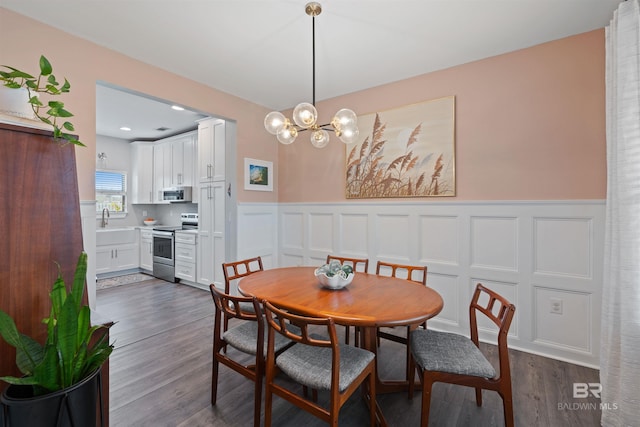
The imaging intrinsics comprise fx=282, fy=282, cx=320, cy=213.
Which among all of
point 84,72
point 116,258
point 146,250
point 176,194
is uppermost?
point 84,72

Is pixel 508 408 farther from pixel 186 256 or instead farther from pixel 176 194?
pixel 176 194

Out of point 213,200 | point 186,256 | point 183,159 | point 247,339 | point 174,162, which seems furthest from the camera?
point 174,162

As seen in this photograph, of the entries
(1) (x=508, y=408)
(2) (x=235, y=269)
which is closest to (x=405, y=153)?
(2) (x=235, y=269)

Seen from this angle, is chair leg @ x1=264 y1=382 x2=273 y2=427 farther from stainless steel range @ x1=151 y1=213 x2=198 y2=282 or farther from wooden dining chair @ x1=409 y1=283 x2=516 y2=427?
stainless steel range @ x1=151 y1=213 x2=198 y2=282

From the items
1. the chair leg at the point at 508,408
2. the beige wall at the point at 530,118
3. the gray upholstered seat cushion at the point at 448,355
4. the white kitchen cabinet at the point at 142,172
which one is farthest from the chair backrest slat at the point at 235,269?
the white kitchen cabinet at the point at 142,172

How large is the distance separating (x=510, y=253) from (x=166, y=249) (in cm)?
490

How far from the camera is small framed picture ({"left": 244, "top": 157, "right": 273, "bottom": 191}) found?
3.78m

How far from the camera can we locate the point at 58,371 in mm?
1096

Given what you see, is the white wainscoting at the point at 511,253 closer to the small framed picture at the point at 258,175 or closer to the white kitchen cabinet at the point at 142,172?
the small framed picture at the point at 258,175

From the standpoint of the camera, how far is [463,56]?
2.67 m

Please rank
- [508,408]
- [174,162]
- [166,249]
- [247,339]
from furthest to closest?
[174,162] < [166,249] < [247,339] < [508,408]

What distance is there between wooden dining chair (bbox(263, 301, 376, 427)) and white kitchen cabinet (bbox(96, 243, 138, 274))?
15.8 ft

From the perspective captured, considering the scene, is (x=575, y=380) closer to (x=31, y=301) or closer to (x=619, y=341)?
(x=619, y=341)

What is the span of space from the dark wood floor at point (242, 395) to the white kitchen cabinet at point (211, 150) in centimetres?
214
